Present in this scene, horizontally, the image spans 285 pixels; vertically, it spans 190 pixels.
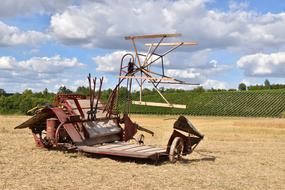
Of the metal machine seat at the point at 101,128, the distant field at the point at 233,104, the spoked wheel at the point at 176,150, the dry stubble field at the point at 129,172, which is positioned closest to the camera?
the dry stubble field at the point at 129,172

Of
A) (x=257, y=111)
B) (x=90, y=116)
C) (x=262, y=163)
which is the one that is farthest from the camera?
(x=257, y=111)

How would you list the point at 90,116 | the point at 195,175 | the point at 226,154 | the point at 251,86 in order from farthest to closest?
the point at 251,86 < the point at 226,154 < the point at 90,116 < the point at 195,175

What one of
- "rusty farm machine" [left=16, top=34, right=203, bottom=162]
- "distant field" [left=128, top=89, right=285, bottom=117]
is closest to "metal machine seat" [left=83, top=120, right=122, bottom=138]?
"rusty farm machine" [left=16, top=34, right=203, bottom=162]

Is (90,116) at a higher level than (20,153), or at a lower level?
higher

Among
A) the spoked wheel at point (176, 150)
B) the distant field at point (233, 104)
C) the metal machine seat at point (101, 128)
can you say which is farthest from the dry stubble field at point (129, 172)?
the distant field at point (233, 104)

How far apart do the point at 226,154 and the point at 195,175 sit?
446 centimetres

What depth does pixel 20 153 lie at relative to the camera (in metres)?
11.4

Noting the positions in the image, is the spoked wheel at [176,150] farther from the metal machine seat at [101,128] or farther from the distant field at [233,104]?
the distant field at [233,104]

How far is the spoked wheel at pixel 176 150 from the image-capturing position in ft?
35.0

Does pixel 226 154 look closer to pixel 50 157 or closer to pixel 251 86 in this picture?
pixel 50 157

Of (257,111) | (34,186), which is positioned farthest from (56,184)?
(257,111)

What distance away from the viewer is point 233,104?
69.1 m

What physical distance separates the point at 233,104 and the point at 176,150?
→ 59.6m

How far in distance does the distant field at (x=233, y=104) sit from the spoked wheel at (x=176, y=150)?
51.3m
